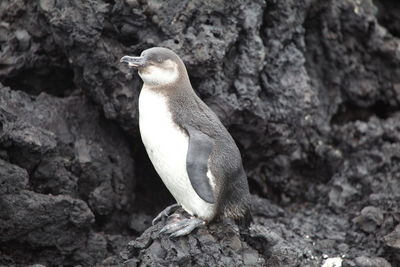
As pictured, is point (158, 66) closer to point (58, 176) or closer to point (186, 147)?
point (186, 147)

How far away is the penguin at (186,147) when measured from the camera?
552cm

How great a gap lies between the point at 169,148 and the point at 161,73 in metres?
0.67

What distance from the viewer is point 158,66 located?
19.3 feet

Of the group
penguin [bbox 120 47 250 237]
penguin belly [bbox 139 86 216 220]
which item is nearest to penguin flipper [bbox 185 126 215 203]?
penguin [bbox 120 47 250 237]

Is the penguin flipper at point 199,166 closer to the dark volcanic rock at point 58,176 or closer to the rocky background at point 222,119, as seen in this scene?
the rocky background at point 222,119

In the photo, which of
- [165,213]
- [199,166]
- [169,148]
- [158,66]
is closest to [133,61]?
[158,66]

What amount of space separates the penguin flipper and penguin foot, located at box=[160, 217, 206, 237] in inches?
10.5

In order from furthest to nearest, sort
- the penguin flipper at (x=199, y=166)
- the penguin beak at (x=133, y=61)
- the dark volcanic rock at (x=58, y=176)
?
the dark volcanic rock at (x=58, y=176), the penguin beak at (x=133, y=61), the penguin flipper at (x=199, y=166)

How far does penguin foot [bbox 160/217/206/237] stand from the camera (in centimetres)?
548

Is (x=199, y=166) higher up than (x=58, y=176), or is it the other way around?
(x=199, y=166)

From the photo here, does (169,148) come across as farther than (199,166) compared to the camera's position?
Yes

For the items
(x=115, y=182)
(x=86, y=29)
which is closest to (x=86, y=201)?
(x=115, y=182)

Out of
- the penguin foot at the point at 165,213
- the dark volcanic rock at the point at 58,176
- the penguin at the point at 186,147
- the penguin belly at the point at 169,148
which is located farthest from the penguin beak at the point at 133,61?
the penguin foot at the point at 165,213

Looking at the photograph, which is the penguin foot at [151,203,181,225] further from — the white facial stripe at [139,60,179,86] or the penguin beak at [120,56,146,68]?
the penguin beak at [120,56,146,68]
